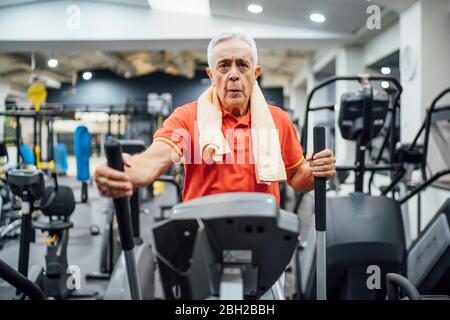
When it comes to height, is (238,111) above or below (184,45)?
below

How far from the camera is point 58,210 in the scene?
2.66 metres

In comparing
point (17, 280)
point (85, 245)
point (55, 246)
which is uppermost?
point (17, 280)

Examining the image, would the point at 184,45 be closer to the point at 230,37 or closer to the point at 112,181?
the point at 230,37

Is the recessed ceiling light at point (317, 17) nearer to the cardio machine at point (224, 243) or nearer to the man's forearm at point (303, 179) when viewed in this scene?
the man's forearm at point (303, 179)

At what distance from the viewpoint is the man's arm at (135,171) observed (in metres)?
0.90

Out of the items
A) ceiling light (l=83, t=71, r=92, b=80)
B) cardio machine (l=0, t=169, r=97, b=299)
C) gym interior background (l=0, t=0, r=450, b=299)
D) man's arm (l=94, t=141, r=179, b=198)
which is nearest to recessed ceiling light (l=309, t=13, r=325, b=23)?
gym interior background (l=0, t=0, r=450, b=299)

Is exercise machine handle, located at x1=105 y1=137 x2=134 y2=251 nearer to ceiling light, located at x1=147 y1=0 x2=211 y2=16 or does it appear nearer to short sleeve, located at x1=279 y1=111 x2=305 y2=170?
short sleeve, located at x1=279 y1=111 x2=305 y2=170

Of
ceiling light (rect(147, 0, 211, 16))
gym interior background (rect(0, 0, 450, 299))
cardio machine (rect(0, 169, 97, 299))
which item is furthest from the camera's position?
cardio machine (rect(0, 169, 97, 299))

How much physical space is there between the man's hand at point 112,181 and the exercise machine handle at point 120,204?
0.02 metres

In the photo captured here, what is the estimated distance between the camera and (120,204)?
36.9 inches

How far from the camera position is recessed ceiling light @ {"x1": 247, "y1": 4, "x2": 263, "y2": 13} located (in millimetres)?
1677

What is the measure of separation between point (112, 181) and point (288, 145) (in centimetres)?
72

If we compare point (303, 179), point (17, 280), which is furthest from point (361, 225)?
point (17, 280)
